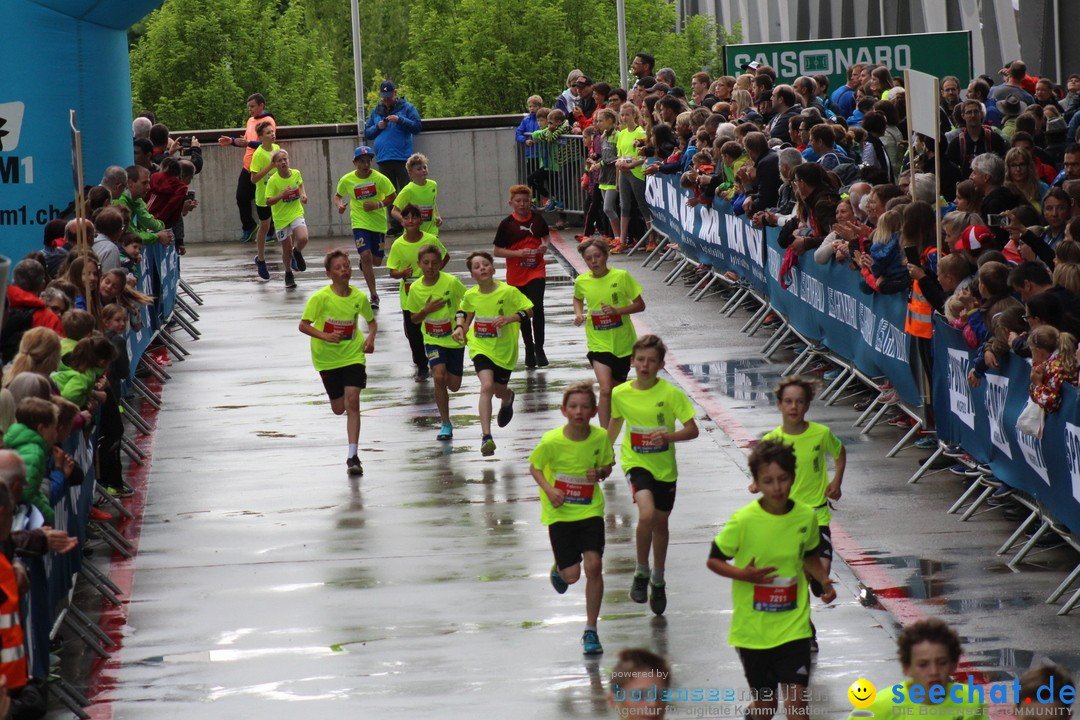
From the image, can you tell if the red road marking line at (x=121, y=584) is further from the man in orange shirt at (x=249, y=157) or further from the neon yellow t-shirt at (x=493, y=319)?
the man in orange shirt at (x=249, y=157)

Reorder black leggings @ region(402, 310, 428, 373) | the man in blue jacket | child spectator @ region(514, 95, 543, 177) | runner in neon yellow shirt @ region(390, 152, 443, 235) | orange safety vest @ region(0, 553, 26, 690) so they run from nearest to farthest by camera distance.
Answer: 1. orange safety vest @ region(0, 553, 26, 690)
2. black leggings @ region(402, 310, 428, 373)
3. runner in neon yellow shirt @ region(390, 152, 443, 235)
4. the man in blue jacket
5. child spectator @ region(514, 95, 543, 177)

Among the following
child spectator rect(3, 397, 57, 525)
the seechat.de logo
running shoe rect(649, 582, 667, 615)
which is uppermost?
the seechat.de logo

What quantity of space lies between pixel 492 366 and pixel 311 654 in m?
5.07

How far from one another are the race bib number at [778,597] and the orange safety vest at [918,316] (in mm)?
5540

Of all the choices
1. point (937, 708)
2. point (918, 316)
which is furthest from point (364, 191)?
point (937, 708)

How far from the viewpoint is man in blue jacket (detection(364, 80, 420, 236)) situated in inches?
1125

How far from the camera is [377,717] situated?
892cm

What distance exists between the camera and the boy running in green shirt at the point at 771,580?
768 centimetres

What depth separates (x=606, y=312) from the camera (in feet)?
46.4

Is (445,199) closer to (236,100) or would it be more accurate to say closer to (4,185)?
(236,100)

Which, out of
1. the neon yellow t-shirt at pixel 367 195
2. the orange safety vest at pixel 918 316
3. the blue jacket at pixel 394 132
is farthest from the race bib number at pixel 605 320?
the blue jacket at pixel 394 132

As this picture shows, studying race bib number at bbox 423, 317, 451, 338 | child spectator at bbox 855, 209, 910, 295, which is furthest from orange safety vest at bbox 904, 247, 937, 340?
race bib number at bbox 423, 317, 451, 338

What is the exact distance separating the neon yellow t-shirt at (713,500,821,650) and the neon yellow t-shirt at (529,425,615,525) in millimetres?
2034

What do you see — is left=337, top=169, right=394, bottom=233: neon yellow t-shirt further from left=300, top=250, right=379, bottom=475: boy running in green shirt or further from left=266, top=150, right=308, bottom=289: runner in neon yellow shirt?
left=300, top=250, right=379, bottom=475: boy running in green shirt
